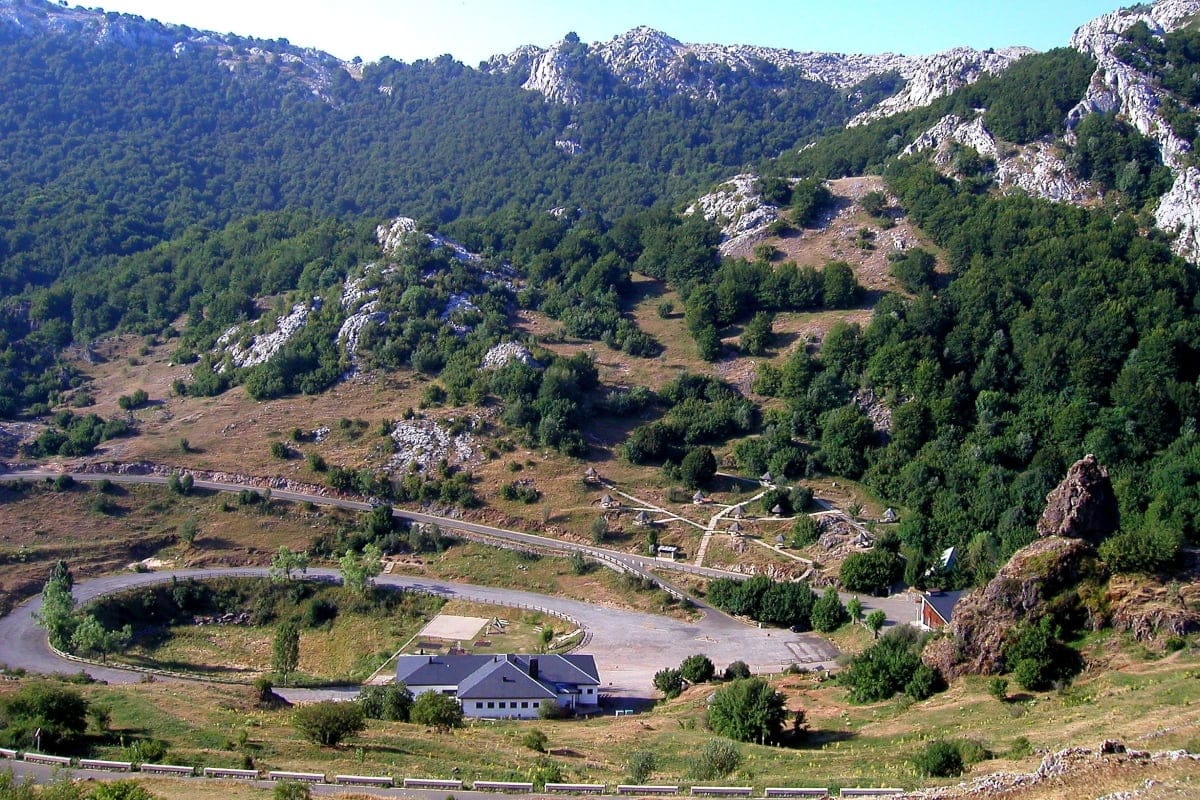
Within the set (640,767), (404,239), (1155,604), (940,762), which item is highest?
(404,239)

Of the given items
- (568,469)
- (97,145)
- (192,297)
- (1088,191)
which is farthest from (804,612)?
(97,145)

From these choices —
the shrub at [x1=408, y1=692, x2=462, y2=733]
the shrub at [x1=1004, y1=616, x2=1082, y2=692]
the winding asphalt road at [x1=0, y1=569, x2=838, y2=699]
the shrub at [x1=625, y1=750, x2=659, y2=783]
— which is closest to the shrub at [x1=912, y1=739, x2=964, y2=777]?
the shrub at [x1=625, y1=750, x2=659, y2=783]

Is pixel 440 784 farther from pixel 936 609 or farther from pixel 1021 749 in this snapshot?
pixel 936 609

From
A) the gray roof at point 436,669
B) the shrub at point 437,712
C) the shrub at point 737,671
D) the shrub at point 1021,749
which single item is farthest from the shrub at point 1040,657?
the gray roof at point 436,669

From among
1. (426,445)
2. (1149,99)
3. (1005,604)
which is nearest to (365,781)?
(1005,604)

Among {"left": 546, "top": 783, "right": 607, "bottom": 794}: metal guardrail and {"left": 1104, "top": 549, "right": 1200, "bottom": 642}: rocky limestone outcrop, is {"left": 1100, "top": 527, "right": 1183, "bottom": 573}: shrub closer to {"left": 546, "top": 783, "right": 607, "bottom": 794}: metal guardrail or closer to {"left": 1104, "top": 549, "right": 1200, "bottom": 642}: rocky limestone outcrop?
{"left": 1104, "top": 549, "right": 1200, "bottom": 642}: rocky limestone outcrop

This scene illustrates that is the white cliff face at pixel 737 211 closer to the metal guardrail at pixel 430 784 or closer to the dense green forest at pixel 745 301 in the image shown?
the dense green forest at pixel 745 301
